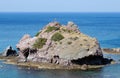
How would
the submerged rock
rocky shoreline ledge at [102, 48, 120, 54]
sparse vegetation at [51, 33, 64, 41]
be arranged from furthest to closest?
rocky shoreline ledge at [102, 48, 120, 54] < the submerged rock < sparse vegetation at [51, 33, 64, 41]

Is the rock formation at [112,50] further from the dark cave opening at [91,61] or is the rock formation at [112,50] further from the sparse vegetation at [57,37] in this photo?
the sparse vegetation at [57,37]

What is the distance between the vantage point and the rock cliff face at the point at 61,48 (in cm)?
10300

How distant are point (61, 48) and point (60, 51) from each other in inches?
51.1

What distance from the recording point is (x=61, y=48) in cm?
10606

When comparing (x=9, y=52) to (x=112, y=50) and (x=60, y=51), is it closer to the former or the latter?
(x=60, y=51)

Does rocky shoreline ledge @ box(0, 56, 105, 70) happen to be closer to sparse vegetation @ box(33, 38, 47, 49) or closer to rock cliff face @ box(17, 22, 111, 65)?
rock cliff face @ box(17, 22, 111, 65)

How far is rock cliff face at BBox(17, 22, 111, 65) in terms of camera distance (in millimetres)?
103000

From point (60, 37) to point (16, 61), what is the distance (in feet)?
45.9

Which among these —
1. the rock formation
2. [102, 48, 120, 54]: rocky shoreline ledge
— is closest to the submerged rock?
[102, 48, 120, 54]: rocky shoreline ledge

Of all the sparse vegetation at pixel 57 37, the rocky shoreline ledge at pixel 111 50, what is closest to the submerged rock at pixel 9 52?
the sparse vegetation at pixel 57 37

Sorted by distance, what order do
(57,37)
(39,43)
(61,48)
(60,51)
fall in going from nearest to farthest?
1. (60,51)
2. (61,48)
3. (39,43)
4. (57,37)

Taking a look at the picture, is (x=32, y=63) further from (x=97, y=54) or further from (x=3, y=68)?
(x=97, y=54)

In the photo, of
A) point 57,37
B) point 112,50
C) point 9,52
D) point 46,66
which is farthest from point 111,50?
point 46,66

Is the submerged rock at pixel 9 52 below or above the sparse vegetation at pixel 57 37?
below
